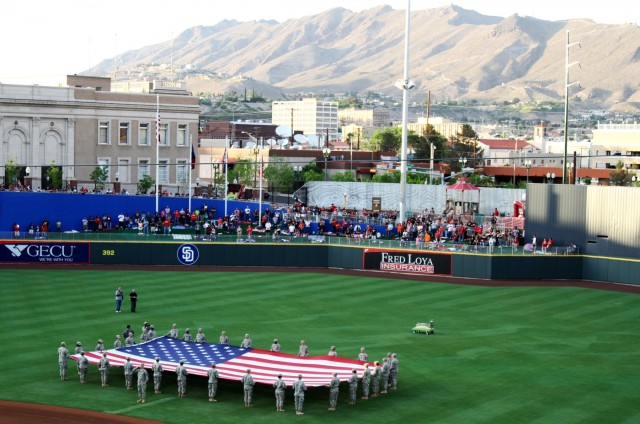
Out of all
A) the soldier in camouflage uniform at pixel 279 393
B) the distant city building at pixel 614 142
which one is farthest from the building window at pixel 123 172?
the distant city building at pixel 614 142

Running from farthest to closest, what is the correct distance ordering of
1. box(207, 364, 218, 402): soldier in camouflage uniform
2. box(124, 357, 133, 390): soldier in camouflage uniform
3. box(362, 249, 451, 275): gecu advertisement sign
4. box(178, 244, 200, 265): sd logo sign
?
box(178, 244, 200, 265): sd logo sign, box(362, 249, 451, 275): gecu advertisement sign, box(124, 357, 133, 390): soldier in camouflage uniform, box(207, 364, 218, 402): soldier in camouflage uniform

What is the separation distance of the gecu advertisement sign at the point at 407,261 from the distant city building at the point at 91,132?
29993 millimetres

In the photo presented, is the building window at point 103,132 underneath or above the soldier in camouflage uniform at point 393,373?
above

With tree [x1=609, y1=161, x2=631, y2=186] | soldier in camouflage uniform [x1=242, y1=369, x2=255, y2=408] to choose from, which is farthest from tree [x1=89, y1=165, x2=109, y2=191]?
soldier in camouflage uniform [x1=242, y1=369, x2=255, y2=408]

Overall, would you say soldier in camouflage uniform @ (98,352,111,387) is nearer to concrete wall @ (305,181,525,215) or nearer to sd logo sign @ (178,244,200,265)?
sd logo sign @ (178,244,200,265)

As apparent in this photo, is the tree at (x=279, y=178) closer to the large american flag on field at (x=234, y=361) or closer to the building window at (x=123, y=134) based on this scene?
the building window at (x=123, y=134)

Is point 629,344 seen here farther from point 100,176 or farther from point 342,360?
point 100,176

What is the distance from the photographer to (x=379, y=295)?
49438mm

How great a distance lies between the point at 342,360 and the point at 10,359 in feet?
38.0

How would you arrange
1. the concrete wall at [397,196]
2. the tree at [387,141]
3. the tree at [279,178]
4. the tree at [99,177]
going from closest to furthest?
the tree at [99,177] → the concrete wall at [397,196] → the tree at [279,178] → the tree at [387,141]

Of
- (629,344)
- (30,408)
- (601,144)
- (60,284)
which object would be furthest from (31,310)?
(601,144)

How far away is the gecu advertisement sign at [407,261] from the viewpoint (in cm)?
5547

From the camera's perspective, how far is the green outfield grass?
91.4 ft

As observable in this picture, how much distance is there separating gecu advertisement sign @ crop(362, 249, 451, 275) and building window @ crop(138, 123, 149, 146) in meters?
33.8
